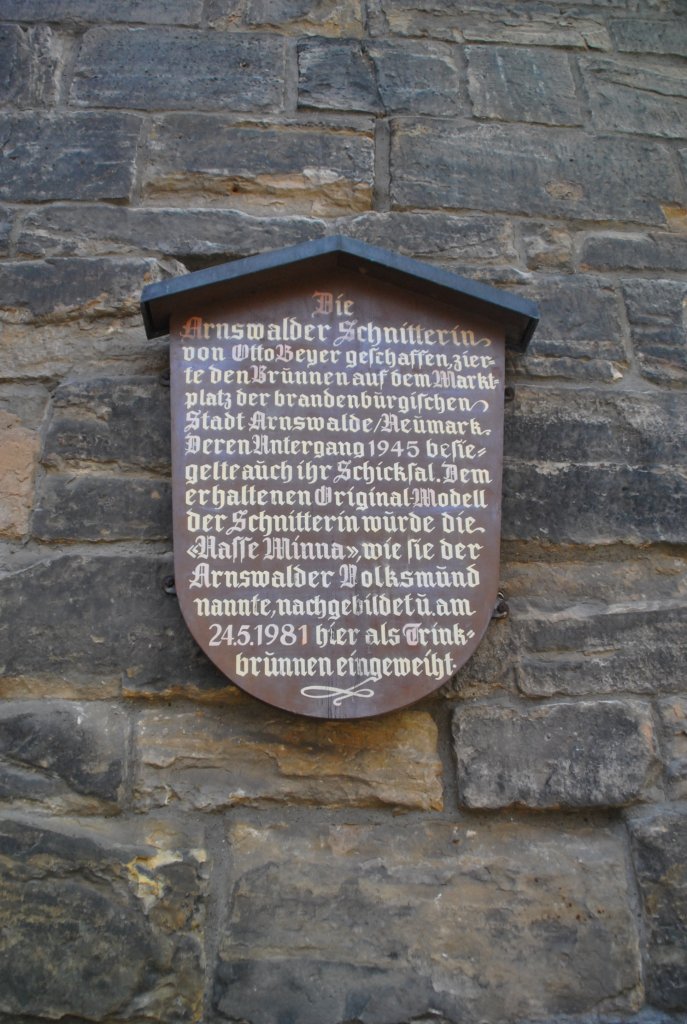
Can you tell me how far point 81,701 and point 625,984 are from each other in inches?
48.0

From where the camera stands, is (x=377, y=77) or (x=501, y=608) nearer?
(x=501, y=608)

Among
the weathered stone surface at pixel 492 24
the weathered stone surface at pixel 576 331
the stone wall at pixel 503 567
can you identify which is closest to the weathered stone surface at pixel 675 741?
the stone wall at pixel 503 567

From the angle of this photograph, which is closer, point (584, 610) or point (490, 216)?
point (584, 610)

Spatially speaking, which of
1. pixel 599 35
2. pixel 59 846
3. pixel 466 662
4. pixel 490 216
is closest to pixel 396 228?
pixel 490 216

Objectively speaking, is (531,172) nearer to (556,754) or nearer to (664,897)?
(556,754)

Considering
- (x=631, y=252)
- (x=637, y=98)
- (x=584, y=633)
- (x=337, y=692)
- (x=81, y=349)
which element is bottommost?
(x=337, y=692)

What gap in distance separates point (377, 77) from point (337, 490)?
1312mm

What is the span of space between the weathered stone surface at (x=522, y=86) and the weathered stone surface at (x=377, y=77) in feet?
0.23

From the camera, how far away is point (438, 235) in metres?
2.52

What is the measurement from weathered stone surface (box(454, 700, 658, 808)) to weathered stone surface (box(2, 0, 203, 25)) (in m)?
2.07

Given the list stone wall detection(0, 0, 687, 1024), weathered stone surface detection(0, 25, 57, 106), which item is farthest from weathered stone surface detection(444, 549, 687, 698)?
weathered stone surface detection(0, 25, 57, 106)

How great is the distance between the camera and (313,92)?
267 cm

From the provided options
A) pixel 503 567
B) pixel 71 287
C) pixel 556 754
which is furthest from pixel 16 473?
pixel 556 754

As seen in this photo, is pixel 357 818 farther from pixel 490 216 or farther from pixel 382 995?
pixel 490 216
